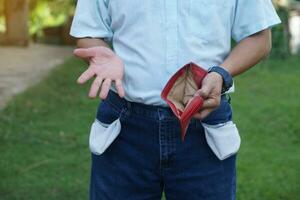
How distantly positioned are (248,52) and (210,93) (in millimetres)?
213

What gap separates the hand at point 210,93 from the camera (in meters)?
1.65

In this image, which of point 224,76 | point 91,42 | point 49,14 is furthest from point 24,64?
point 224,76

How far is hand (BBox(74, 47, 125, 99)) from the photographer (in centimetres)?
167

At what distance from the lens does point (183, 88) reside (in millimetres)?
1704

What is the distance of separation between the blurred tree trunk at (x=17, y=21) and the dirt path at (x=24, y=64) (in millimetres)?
175

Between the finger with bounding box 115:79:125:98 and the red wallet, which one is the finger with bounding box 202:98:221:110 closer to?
the red wallet

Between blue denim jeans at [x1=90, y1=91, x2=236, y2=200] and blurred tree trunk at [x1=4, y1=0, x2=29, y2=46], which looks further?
blurred tree trunk at [x1=4, y1=0, x2=29, y2=46]

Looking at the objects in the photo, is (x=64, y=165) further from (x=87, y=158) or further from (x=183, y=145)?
(x=183, y=145)

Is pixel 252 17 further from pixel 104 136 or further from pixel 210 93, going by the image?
pixel 104 136

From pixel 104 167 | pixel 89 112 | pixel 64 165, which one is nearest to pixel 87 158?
pixel 64 165

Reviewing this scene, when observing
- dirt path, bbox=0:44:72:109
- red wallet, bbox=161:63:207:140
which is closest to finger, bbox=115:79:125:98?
red wallet, bbox=161:63:207:140

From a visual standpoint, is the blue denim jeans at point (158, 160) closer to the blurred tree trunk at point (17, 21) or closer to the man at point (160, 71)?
the man at point (160, 71)

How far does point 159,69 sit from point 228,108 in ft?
0.77

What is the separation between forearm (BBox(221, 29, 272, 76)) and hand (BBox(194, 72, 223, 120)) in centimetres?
10
